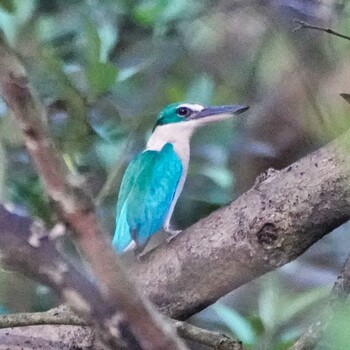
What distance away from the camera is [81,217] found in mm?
346

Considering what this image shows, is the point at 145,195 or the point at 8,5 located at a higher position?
the point at 8,5

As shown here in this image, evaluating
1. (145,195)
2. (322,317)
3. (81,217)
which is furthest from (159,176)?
(81,217)

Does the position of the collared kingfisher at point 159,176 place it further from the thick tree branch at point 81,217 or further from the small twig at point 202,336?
the thick tree branch at point 81,217

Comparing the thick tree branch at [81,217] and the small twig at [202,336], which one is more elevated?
the thick tree branch at [81,217]

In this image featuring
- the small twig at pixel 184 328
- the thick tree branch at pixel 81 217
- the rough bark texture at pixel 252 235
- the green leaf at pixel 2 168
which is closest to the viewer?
the thick tree branch at pixel 81 217

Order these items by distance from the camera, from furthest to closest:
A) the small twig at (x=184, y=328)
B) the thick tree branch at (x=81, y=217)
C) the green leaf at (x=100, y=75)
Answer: the green leaf at (x=100, y=75), the small twig at (x=184, y=328), the thick tree branch at (x=81, y=217)

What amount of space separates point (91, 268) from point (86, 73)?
0.80m

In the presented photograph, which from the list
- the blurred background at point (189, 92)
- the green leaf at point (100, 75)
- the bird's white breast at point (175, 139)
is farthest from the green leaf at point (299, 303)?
the green leaf at point (100, 75)

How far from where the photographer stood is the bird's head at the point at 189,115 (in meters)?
1.26

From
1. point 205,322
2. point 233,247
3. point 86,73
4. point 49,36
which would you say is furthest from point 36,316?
point 205,322

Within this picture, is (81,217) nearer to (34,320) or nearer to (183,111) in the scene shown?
(34,320)

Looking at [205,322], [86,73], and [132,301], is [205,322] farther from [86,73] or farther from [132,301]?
[132,301]

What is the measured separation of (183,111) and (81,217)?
0.96 metres

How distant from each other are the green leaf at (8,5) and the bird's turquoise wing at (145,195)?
0.33m
